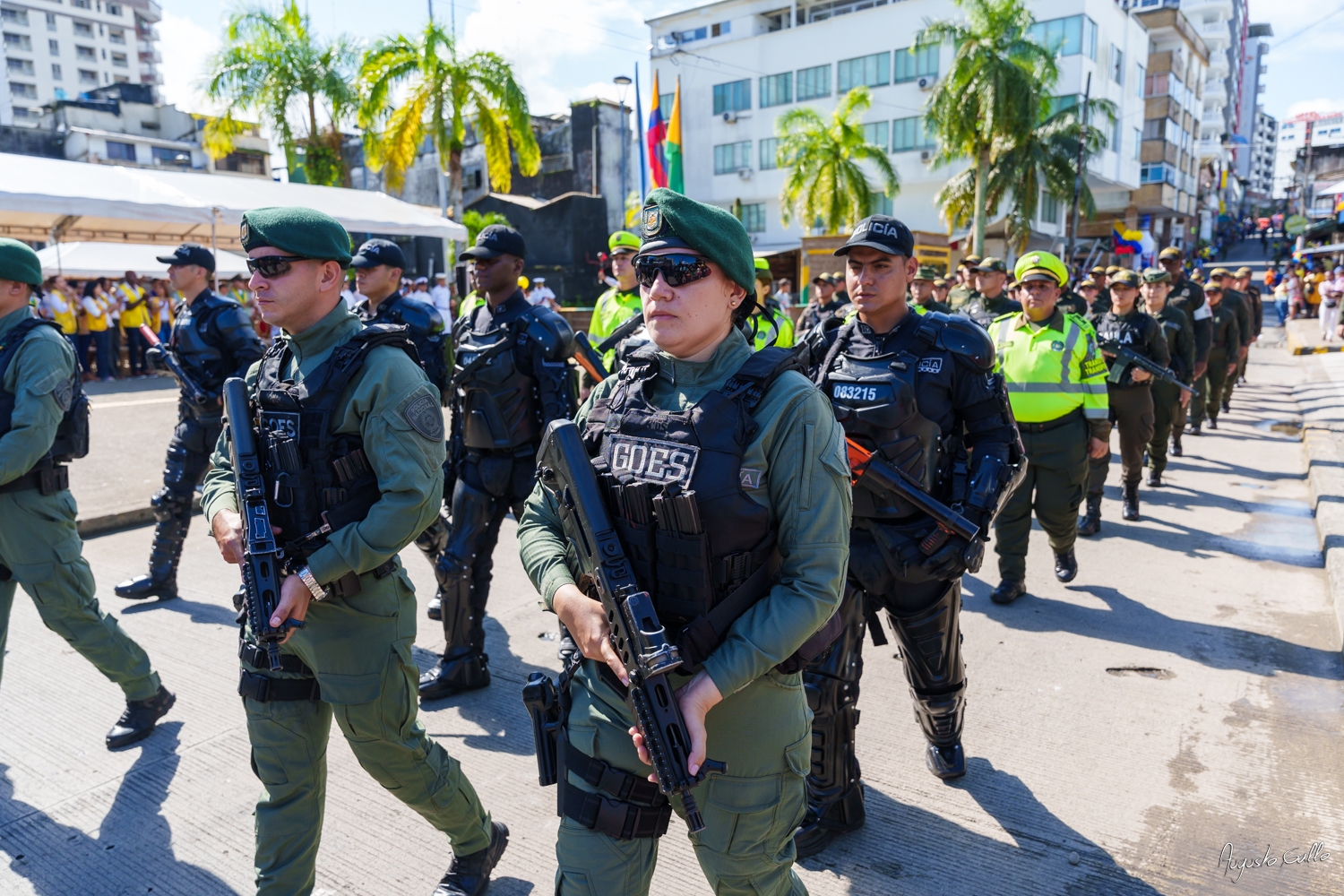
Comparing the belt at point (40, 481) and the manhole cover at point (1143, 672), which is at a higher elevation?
the belt at point (40, 481)

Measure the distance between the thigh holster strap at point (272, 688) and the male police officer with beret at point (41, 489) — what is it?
1.43 meters

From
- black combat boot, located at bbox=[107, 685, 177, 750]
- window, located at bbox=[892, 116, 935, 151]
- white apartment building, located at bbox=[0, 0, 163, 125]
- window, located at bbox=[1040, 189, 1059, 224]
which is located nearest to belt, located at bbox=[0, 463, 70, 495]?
black combat boot, located at bbox=[107, 685, 177, 750]

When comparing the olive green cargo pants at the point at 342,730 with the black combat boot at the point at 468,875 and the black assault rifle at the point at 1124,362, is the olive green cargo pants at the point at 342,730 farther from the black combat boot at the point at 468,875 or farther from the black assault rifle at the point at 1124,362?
the black assault rifle at the point at 1124,362

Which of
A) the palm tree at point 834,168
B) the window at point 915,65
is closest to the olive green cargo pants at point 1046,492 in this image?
the palm tree at point 834,168

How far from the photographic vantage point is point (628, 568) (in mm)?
1798

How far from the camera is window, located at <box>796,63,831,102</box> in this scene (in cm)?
4291

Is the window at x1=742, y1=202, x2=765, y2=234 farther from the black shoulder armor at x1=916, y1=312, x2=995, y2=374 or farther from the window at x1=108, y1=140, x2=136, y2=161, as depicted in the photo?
the black shoulder armor at x1=916, y1=312, x2=995, y2=374

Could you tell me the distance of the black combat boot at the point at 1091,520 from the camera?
7.16 metres

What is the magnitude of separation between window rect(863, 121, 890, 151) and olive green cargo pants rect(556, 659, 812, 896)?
4270 cm

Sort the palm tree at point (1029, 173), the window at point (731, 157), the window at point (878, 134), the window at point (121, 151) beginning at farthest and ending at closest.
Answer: the window at point (731, 157)
the window at point (121, 151)
the window at point (878, 134)
the palm tree at point (1029, 173)

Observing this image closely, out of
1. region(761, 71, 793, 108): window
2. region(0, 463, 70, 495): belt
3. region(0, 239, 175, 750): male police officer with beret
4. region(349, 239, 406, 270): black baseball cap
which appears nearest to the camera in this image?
region(0, 239, 175, 750): male police officer with beret

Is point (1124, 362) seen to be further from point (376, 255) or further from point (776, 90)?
point (776, 90)

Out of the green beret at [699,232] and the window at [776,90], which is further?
the window at [776,90]

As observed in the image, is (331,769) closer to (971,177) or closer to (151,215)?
(151,215)
